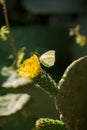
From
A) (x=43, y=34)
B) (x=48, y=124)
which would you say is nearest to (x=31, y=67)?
(x=48, y=124)

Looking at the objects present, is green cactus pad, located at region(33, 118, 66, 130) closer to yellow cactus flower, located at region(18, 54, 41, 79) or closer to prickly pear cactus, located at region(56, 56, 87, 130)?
prickly pear cactus, located at region(56, 56, 87, 130)

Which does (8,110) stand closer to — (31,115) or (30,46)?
(31,115)

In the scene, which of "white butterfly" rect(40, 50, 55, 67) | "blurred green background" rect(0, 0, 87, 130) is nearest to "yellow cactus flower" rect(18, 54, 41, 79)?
"white butterfly" rect(40, 50, 55, 67)

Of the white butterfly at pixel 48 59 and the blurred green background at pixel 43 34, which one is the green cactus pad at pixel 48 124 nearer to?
the white butterfly at pixel 48 59

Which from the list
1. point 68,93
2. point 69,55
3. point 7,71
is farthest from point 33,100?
point 69,55

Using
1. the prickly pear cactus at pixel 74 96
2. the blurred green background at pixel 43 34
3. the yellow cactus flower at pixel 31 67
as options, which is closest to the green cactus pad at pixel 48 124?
the prickly pear cactus at pixel 74 96

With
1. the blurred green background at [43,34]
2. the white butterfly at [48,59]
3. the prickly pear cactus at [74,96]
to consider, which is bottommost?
the blurred green background at [43,34]

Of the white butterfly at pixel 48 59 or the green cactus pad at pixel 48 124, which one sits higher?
the white butterfly at pixel 48 59
